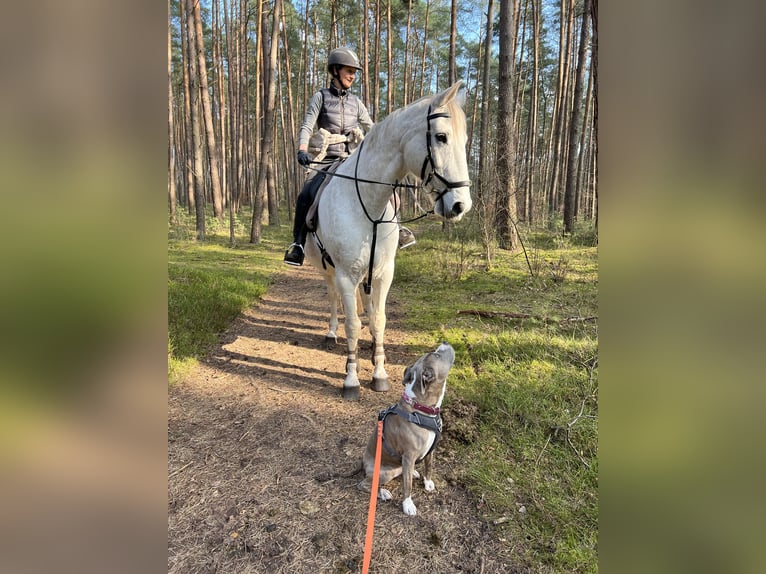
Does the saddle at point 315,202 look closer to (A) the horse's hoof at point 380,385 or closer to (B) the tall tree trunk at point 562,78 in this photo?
(A) the horse's hoof at point 380,385

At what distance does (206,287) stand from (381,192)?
493cm

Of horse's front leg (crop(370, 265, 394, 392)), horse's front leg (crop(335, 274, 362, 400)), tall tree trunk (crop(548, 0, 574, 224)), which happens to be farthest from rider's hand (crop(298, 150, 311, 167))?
tall tree trunk (crop(548, 0, 574, 224))

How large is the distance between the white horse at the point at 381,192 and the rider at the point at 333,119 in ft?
1.74

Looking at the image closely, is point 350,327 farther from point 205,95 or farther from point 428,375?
point 205,95

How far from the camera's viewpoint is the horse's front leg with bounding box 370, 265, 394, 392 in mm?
4312

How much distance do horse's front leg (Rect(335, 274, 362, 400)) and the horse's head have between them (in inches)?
54.8

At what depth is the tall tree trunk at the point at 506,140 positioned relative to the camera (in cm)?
845

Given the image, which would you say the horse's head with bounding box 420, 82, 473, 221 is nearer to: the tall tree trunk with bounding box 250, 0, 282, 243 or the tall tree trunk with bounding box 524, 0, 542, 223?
the tall tree trunk with bounding box 524, 0, 542, 223

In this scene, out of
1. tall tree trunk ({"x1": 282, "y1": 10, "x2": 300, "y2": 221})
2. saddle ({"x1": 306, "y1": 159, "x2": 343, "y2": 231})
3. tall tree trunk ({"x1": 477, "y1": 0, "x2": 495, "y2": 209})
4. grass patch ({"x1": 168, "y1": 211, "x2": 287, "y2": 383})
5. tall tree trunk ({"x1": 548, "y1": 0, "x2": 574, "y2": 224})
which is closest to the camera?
saddle ({"x1": 306, "y1": 159, "x2": 343, "y2": 231})

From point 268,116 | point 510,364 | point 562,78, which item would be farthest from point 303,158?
point 562,78

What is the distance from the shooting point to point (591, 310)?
5.00 m
